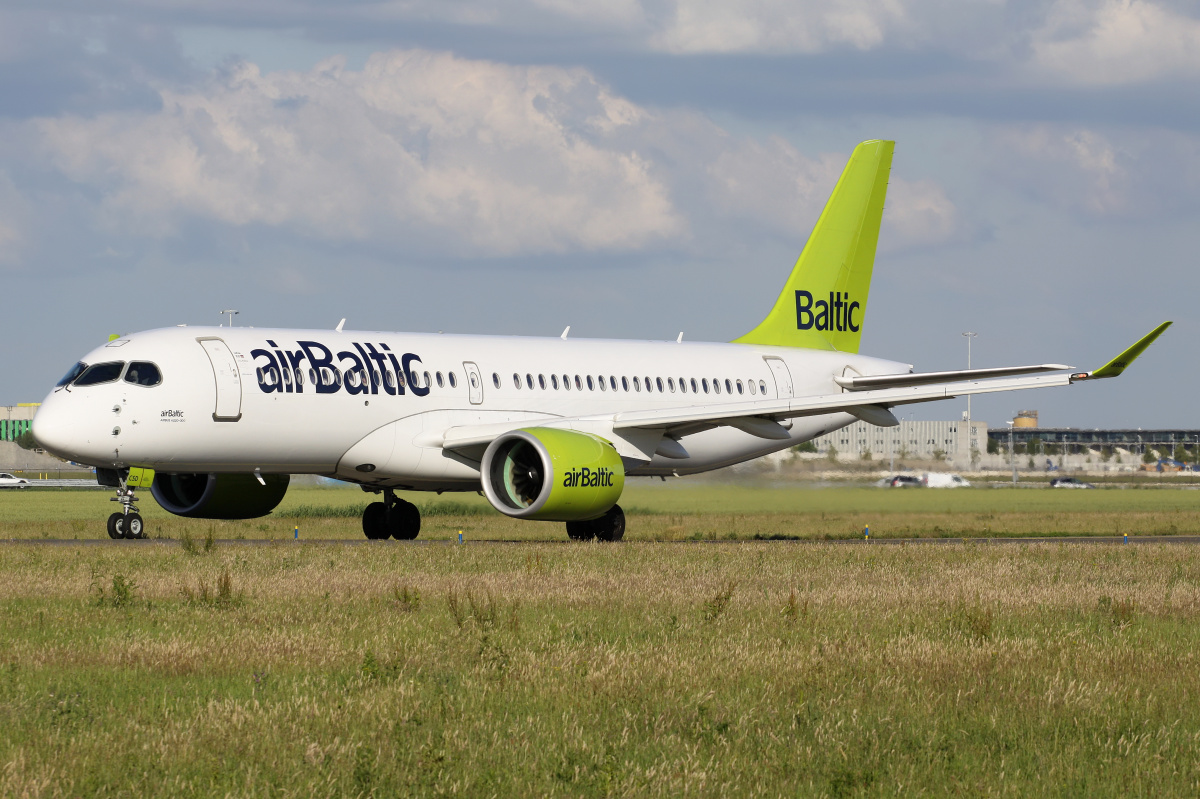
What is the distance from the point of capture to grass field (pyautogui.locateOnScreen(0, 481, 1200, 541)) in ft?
107

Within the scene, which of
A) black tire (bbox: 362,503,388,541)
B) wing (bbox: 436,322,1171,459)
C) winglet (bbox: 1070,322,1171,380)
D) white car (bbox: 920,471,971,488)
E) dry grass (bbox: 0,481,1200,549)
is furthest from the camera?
white car (bbox: 920,471,971,488)

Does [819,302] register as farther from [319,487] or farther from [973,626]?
[319,487]

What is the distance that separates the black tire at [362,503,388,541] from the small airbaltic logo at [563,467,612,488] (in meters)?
5.92

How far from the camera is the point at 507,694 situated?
9.84 m

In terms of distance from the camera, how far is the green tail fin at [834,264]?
34.9 m

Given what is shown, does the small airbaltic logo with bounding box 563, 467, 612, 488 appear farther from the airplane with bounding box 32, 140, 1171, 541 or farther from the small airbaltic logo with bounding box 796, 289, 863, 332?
the small airbaltic logo with bounding box 796, 289, 863, 332

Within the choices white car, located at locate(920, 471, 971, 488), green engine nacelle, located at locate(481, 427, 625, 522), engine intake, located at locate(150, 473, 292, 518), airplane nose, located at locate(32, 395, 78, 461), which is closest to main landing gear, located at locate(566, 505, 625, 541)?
green engine nacelle, located at locate(481, 427, 625, 522)

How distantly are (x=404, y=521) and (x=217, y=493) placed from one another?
370 cm

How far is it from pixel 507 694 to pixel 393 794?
258 centimetres

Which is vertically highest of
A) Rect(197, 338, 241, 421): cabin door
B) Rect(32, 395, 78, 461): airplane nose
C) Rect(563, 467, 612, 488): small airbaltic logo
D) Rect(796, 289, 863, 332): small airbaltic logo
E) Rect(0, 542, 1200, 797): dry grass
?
Rect(796, 289, 863, 332): small airbaltic logo

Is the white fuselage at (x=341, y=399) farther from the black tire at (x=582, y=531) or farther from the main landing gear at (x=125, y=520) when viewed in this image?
the black tire at (x=582, y=531)

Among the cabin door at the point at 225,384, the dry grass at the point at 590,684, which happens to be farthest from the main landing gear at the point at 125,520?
the dry grass at the point at 590,684

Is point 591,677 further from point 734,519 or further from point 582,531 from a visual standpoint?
point 734,519

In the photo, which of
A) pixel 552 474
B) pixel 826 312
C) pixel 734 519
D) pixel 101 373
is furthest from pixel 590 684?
pixel 734 519
